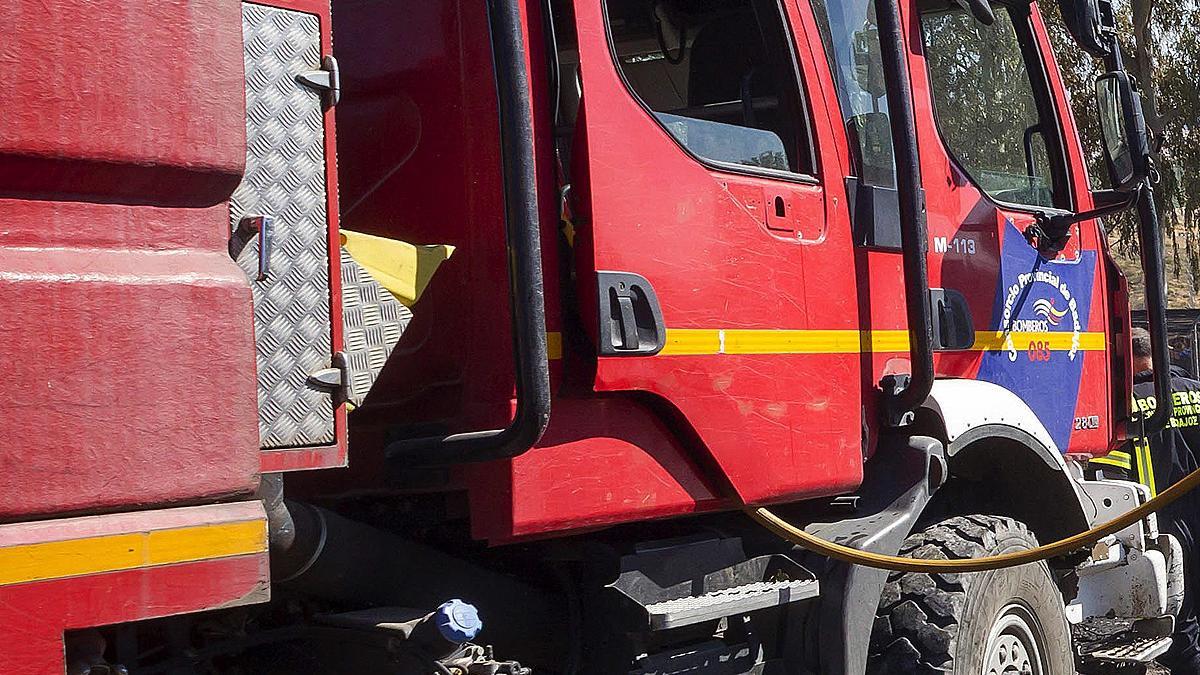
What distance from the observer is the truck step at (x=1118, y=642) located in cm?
596

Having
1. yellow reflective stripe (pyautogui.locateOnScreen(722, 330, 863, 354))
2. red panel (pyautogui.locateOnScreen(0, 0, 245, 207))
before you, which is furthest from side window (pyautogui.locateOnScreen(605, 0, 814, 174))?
red panel (pyautogui.locateOnScreen(0, 0, 245, 207))

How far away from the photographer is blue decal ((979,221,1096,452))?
475 cm

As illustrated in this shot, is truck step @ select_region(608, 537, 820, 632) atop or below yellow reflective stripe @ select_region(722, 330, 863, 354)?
below

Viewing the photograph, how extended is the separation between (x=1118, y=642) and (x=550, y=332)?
413 cm

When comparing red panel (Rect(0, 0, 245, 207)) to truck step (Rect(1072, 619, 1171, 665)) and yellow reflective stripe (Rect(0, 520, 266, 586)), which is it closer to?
yellow reflective stripe (Rect(0, 520, 266, 586))

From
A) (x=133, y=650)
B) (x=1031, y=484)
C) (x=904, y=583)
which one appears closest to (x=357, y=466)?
(x=133, y=650)

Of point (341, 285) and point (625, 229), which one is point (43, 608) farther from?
point (625, 229)

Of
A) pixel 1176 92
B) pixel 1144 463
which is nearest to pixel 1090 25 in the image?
pixel 1144 463

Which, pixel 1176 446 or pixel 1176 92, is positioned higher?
pixel 1176 92

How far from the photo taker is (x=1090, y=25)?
459 centimetres

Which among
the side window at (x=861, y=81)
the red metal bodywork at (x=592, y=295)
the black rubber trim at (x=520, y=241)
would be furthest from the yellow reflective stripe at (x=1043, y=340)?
the black rubber trim at (x=520, y=241)

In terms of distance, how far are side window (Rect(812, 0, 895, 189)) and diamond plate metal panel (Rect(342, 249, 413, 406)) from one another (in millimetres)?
1669

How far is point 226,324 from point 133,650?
0.74m

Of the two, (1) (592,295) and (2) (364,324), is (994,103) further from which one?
(2) (364,324)
